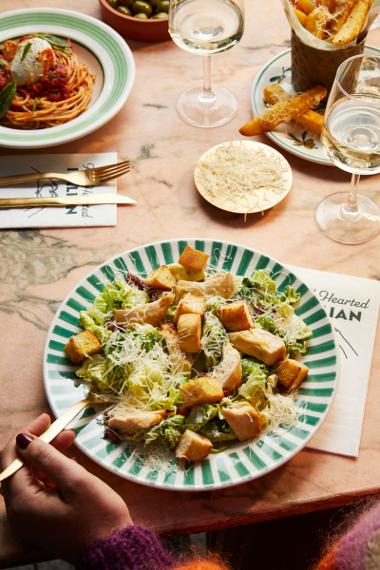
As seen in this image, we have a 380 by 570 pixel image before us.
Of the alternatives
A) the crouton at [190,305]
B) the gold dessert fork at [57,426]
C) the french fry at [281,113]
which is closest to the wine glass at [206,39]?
the french fry at [281,113]

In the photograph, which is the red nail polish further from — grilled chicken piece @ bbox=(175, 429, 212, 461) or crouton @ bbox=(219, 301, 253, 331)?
crouton @ bbox=(219, 301, 253, 331)

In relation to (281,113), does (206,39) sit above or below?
above

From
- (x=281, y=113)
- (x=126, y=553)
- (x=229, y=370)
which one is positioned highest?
(x=281, y=113)

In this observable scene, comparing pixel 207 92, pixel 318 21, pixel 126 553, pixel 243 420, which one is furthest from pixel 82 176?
pixel 126 553

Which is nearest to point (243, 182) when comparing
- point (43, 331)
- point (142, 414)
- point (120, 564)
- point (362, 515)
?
point (43, 331)

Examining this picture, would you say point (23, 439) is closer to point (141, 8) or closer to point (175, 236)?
point (175, 236)
